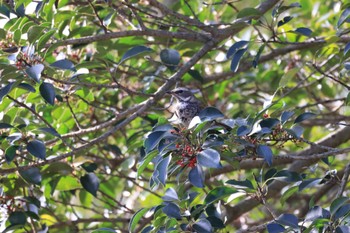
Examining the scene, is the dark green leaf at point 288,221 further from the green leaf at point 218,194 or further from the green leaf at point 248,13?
the green leaf at point 248,13

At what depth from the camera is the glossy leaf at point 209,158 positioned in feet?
9.12

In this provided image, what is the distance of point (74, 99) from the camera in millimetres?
4512

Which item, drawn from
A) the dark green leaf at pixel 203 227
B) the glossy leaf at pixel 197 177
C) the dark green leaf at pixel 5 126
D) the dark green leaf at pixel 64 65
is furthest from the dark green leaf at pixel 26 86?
the dark green leaf at pixel 203 227

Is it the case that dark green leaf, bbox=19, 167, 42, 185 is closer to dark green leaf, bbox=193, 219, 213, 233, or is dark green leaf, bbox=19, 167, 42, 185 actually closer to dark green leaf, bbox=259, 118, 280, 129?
dark green leaf, bbox=193, 219, 213, 233

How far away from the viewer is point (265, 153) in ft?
9.85

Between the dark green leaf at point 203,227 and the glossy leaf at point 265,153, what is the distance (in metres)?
0.39

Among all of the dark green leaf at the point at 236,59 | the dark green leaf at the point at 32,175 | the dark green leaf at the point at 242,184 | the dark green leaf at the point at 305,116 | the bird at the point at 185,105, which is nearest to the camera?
the dark green leaf at the point at 242,184

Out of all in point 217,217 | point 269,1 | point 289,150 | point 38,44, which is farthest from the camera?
point 289,150

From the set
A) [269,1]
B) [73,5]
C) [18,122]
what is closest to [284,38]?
[269,1]

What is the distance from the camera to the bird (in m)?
4.21

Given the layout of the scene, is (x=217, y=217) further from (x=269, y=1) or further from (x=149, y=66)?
(x=149, y=66)

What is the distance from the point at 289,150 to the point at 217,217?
293 cm

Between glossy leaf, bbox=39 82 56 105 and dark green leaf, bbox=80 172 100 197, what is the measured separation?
3.43 ft

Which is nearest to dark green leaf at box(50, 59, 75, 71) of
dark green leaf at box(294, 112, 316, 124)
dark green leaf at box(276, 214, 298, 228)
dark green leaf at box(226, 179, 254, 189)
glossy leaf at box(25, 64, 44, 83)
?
glossy leaf at box(25, 64, 44, 83)
